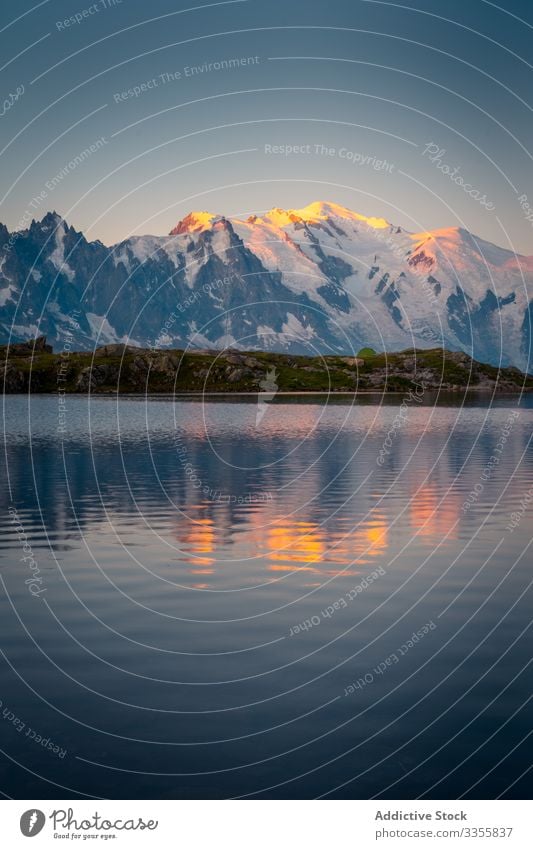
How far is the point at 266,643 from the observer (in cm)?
3428

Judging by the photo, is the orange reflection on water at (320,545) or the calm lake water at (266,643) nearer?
the calm lake water at (266,643)

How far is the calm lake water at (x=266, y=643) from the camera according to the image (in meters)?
24.0

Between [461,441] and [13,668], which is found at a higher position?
[461,441]

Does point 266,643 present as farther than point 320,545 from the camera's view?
No

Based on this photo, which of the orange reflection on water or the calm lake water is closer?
the calm lake water

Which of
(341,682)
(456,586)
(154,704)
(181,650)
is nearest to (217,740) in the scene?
(154,704)

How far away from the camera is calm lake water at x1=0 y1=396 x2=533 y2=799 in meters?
24.0

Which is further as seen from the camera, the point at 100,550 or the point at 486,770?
the point at 100,550

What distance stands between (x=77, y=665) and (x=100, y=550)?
19.7m

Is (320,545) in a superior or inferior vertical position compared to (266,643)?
superior
